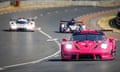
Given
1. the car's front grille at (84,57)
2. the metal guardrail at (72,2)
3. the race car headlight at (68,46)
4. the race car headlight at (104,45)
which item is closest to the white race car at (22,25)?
the race car headlight at (68,46)

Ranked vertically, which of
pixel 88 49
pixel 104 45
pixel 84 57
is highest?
pixel 104 45

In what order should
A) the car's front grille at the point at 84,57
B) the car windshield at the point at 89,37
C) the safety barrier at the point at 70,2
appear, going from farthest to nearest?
the safety barrier at the point at 70,2
the car windshield at the point at 89,37
the car's front grille at the point at 84,57

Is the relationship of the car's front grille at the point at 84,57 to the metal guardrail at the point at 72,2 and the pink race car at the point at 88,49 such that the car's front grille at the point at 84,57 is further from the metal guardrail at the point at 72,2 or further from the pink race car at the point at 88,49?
the metal guardrail at the point at 72,2

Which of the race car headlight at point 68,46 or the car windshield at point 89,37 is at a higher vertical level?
the car windshield at point 89,37

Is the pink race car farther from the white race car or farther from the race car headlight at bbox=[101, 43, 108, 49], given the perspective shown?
the white race car

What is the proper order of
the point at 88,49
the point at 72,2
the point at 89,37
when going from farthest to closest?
1. the point at 72,2
2. the point at 89,37
3. the point at 88,49

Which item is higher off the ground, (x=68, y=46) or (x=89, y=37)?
(x=89, y=37)

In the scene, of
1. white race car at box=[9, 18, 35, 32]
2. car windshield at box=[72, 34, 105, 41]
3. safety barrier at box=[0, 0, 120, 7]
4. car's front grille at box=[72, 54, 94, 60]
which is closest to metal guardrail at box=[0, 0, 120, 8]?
safety barrier at box=[0, 0, 120, 7]

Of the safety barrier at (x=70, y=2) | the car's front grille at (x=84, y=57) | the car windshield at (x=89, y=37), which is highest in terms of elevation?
the safety barrier at (x=70, y=2)

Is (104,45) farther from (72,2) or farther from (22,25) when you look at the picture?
(72,2)

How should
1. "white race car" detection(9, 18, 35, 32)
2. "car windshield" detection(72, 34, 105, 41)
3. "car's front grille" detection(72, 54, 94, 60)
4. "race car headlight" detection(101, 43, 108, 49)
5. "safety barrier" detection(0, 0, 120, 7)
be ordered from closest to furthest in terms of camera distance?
"car's front grille" detection(72, 54, 94, 60), "race car headlight" detection(101, 43, 108, 49), "car windshield" detection(72, 34, 105, 41), "white race car" detection(9, 18, 35, 32), "safety barrier" detection(0, 0, 120, 7)

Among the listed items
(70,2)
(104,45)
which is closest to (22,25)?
(104,45)

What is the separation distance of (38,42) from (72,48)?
35.6 feet

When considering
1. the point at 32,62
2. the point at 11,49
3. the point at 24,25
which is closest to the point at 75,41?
→ the point at 32,62
